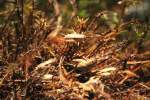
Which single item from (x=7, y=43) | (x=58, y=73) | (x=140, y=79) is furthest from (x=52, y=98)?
(x=140, y=79)

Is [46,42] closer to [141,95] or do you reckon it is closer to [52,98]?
[52,98]

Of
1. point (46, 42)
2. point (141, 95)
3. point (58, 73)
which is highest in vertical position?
point (46, 42)

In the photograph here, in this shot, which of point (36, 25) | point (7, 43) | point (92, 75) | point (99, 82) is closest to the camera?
point (99, 82)

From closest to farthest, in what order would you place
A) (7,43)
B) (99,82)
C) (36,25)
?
1. (99,82)
2. (7,43)
3. (36,25)

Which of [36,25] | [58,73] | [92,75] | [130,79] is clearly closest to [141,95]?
[130,79]

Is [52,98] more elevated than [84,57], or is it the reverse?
[84,57]

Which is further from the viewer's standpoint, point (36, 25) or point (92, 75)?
point (36, 25)

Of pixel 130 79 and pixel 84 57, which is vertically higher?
pixel 84 57

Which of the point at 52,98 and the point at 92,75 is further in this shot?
the point at 92,75

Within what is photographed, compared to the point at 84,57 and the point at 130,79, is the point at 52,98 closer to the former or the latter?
the point at 84,57
